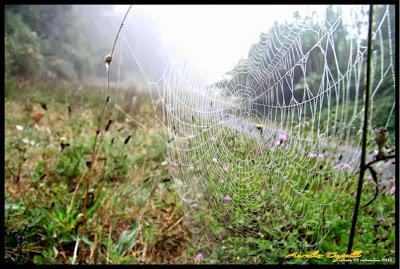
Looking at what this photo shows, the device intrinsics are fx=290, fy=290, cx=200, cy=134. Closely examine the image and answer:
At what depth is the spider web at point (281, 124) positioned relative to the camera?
A: 373mm

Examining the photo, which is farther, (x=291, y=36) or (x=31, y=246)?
(x=31, y=246)

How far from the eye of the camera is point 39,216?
1.20m

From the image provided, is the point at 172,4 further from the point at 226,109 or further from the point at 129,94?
the point at 129,94

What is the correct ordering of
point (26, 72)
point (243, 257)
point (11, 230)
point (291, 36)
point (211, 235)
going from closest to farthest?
1. point (291, 36)
2. point (243, 257)
3. point (211, 235)
4. point (11, 230)
5. point (26, 72)

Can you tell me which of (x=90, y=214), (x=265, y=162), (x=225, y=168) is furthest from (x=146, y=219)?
(x=265, y=162)

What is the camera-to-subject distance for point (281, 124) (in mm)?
460

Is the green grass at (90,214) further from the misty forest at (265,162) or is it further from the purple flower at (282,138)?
the purple flower at (282,138)

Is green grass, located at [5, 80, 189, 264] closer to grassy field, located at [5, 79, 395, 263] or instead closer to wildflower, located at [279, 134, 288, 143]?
grassy field, located at [5, 79, 395, 263]

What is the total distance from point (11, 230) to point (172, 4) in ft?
3.20

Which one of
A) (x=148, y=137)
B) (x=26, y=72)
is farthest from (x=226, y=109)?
(x=26, y=72)

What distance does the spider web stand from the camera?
1.22 feet

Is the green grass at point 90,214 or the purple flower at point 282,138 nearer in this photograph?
the purple flower at point 282,138

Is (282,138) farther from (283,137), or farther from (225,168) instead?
(225,168)

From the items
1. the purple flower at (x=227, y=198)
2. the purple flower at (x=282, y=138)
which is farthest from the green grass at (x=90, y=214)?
the purple flower at (x=282, y=138)
